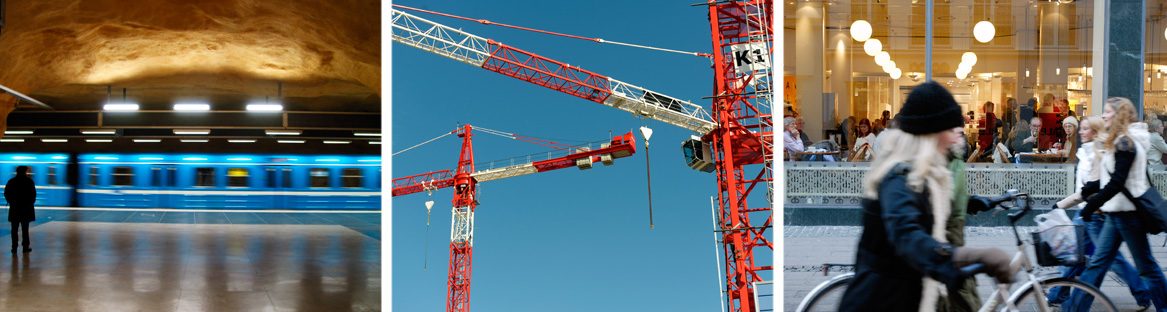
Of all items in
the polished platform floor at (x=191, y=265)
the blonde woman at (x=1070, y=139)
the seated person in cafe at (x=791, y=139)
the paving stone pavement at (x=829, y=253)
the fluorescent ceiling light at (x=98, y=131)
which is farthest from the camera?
the fluorescent ceiling light at (x=98, y=131)

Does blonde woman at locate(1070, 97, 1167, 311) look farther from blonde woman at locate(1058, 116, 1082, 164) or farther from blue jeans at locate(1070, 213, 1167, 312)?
blonde woman at locate(1058, 116, 1082, 164)

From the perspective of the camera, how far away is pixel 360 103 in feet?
30.6

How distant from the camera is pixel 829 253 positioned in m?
5.57

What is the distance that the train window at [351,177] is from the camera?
12031mm

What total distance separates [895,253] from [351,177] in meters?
10.8

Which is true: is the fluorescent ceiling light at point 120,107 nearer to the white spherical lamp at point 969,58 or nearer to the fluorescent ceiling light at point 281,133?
the fluorescent ceiling light at point 281,133

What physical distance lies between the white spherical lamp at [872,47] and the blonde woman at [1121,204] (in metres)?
2.76

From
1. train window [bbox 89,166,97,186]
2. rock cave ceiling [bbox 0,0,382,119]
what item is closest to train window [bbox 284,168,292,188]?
rock cave ceiling [bbox 0,0,382,119]

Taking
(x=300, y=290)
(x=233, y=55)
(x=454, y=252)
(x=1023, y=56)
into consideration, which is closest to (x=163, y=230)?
(x=233, y=55)

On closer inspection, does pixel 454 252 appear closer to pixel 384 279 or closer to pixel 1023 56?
pixel 384 279

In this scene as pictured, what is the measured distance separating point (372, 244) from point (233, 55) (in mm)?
2772

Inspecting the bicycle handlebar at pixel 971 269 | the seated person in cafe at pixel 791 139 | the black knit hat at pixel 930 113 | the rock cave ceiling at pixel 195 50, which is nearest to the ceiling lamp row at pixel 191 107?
the rock cave ceiling at pixel 195 50

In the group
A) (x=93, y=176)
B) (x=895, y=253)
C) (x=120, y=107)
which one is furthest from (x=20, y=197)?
(x=895, y=253)

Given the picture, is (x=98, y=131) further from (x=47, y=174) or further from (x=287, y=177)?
(x=287, y=177)
